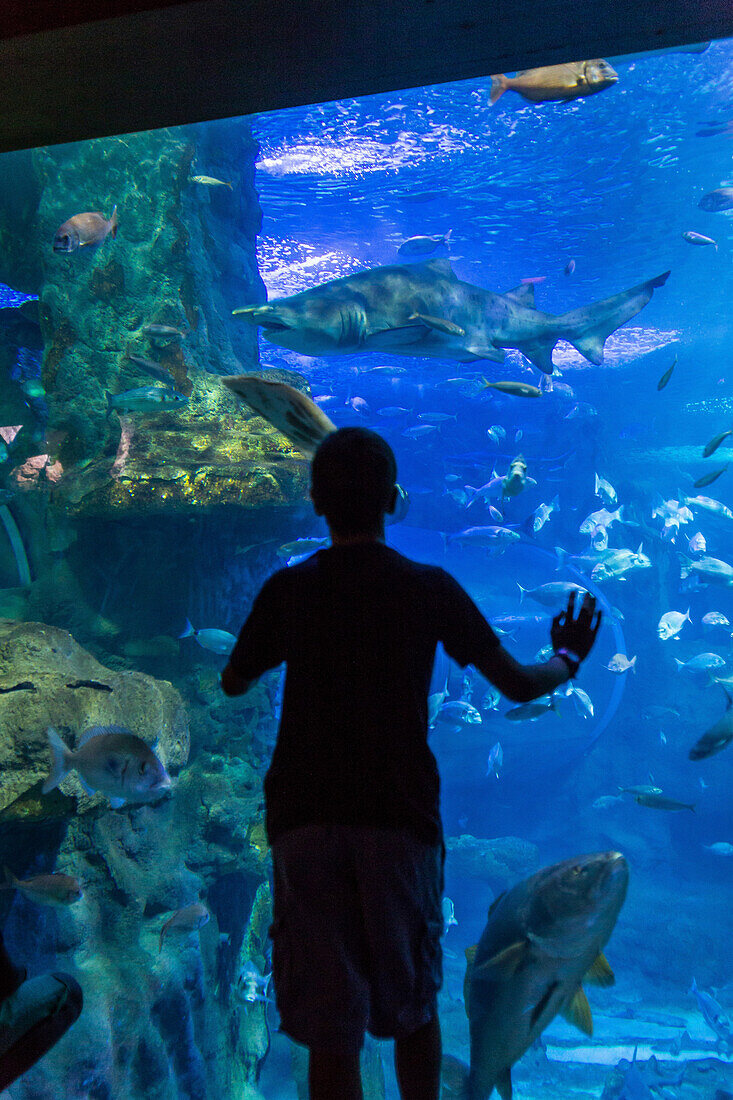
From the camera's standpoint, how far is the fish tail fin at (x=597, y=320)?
13.8ft

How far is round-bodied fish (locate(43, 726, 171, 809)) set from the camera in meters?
3.41

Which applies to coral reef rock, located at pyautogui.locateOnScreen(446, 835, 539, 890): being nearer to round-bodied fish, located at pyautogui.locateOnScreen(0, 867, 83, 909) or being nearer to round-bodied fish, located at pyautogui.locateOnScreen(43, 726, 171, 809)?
round-bodied fish, located at pyautogui.locateOnScreen(0, 867, 83, 909)

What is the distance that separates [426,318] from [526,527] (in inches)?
326

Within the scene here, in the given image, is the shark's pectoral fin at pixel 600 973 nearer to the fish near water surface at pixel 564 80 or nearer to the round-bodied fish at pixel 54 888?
the round-bodied fish at pixel 54 888

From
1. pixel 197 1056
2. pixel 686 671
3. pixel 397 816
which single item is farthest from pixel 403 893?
pixel 686 671

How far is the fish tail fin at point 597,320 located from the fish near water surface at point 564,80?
1295 mm

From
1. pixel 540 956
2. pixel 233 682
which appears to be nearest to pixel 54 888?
pixel 233 682

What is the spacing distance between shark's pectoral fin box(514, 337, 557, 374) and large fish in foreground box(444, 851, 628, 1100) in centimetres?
354

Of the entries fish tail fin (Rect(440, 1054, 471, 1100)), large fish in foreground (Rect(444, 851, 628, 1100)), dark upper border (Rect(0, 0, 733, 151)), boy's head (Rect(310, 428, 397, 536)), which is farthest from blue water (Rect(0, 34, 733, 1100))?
dark upper border (Rect(0, 0, 733, 151))

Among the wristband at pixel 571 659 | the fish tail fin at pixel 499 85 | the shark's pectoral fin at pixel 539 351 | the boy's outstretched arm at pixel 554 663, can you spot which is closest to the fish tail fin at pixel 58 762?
the boy's outstretched arm at pixel 554 663

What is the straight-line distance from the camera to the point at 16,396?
8.30 meters

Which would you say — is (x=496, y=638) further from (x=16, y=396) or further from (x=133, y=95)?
(x=16, y=396)

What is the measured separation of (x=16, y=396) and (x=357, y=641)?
28.5ft

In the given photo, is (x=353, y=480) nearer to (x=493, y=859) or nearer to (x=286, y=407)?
(x=286, y=407)
